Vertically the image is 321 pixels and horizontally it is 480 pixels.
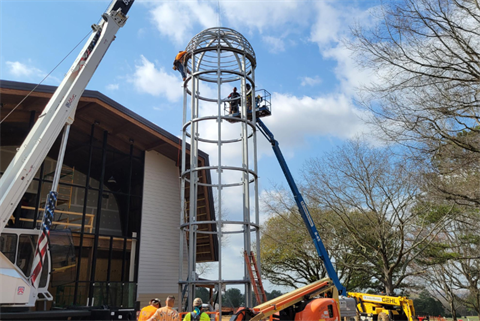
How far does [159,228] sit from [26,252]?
8706 millimetres

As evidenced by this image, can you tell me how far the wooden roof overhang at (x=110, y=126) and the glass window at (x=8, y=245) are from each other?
647 cm

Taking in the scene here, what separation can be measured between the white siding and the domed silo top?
283 inches

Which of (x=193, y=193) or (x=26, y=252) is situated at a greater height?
(x=193, y=193)

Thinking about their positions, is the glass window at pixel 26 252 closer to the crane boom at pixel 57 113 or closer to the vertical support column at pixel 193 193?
the crane boom at pixel 57 113

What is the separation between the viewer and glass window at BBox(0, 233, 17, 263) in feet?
35.0

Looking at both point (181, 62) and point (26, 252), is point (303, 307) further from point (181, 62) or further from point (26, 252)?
point (181, 62)

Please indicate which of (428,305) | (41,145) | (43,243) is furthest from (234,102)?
(428,305)

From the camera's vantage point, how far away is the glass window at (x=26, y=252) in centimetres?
1089

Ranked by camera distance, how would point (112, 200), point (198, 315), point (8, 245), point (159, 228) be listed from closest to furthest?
1. point (198, 315)
2. point (8, 245)
3. point (159, 228)
4. point (112, 200)

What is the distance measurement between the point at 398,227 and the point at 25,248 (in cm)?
1812

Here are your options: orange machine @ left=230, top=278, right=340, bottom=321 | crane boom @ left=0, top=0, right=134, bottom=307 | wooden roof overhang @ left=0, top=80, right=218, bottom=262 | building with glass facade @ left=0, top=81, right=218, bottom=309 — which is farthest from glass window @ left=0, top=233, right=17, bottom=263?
orange machine @ left=230, top=278, right=340, bottom=321

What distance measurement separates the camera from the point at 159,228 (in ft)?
63.9

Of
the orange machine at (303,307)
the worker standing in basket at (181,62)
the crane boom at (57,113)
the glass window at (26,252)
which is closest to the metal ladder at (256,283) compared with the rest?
the orange machine at (303,307)

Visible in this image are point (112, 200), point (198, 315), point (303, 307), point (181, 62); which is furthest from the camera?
point (112, 200)
